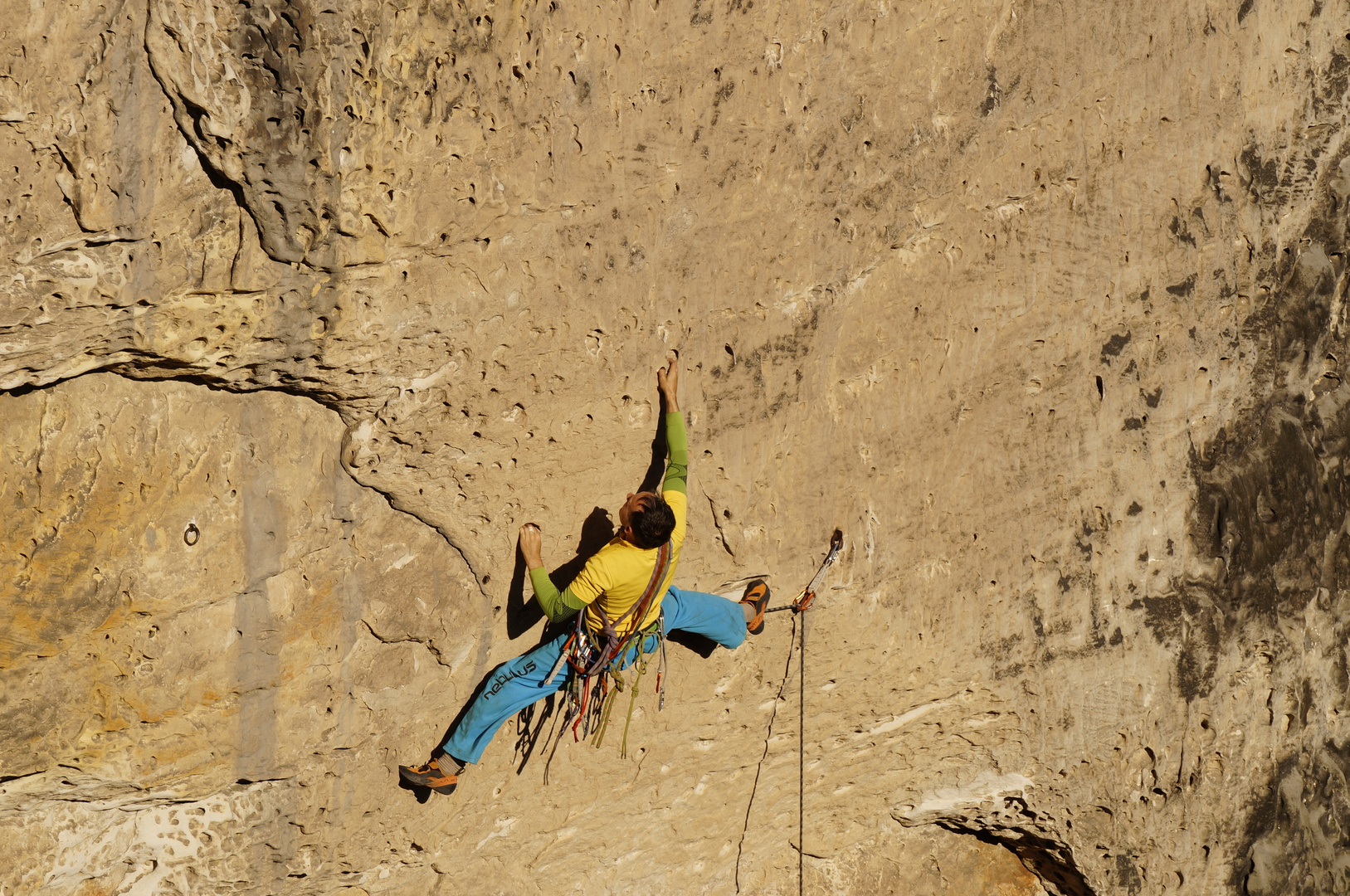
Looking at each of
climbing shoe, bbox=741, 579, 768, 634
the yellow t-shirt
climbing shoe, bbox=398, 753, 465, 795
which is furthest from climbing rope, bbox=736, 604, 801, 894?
climbing shoe, bbox=398, 753, 465, 795

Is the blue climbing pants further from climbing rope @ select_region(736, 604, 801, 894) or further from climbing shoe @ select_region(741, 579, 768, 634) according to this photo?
climbing rope @ select_region(736, 604, 801, 894)

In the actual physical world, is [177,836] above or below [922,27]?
below

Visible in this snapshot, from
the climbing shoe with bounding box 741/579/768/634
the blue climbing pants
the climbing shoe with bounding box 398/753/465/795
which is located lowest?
the climbing shoe with bounding box 398/753/465/795

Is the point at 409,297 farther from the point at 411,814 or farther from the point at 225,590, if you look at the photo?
the point at 411,814

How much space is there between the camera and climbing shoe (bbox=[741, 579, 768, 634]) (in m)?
3.52

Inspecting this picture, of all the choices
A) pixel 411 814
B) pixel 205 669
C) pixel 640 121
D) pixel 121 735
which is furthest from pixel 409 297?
pixel 411 814

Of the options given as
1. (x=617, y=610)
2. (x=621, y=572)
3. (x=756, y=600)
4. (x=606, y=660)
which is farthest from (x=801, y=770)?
(x=621, y=572)

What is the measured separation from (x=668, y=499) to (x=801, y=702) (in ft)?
3.93

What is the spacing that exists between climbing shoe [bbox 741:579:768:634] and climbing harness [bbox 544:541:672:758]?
32 centimetres

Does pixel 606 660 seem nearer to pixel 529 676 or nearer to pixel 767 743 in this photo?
pixel 529 676

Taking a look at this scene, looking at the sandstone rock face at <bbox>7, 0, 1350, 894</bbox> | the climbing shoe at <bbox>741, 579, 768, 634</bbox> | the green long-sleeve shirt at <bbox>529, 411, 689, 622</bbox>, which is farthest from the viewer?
the climbing shoe at <bbox>741, 579, 768, 634</bbox>

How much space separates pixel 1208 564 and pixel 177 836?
3.71 m

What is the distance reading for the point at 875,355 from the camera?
3480 millimetres

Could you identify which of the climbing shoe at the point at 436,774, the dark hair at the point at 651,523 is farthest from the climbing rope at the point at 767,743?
the climbing shoe at the point at 436,774
